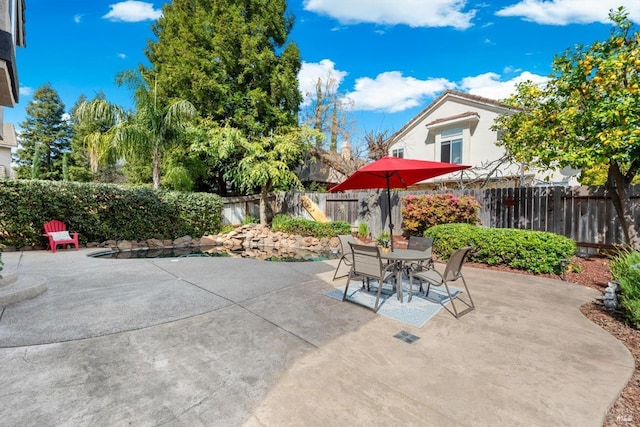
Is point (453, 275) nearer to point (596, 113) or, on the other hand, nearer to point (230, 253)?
point (596, 113)

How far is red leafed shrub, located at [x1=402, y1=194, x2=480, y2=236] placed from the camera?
8.50 metres

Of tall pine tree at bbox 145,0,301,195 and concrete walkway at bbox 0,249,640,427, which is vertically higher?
tall pine tree at bbox 145,0,301,195

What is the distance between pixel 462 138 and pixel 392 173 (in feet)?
43.9

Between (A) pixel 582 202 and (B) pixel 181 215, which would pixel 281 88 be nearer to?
(B) pixel 181 215

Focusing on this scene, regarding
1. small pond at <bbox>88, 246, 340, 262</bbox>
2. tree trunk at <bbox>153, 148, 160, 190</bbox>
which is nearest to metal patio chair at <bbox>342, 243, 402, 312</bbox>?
small pond at <bbox>88, 246, 340, 262</bbox>

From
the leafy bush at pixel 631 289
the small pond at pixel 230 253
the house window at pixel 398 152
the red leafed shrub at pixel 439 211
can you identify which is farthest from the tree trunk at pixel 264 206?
the leafy bush at pixel 631 289

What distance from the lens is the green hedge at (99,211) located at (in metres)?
7.92

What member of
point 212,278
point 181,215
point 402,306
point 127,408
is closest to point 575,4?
point 402,306

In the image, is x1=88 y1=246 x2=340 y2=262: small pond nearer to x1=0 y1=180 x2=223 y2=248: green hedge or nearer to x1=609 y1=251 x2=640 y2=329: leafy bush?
x1=0 y1=180 x2=223 y2=248: green hedge

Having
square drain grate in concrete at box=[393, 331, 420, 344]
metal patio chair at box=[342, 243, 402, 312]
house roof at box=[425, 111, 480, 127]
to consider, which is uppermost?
house roof at box=[425, 111, 480, 127]

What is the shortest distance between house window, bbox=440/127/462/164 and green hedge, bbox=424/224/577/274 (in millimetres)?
10805

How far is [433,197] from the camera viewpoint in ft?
29.2

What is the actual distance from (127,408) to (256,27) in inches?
626

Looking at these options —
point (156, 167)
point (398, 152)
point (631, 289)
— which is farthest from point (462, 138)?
point (156, 167)
